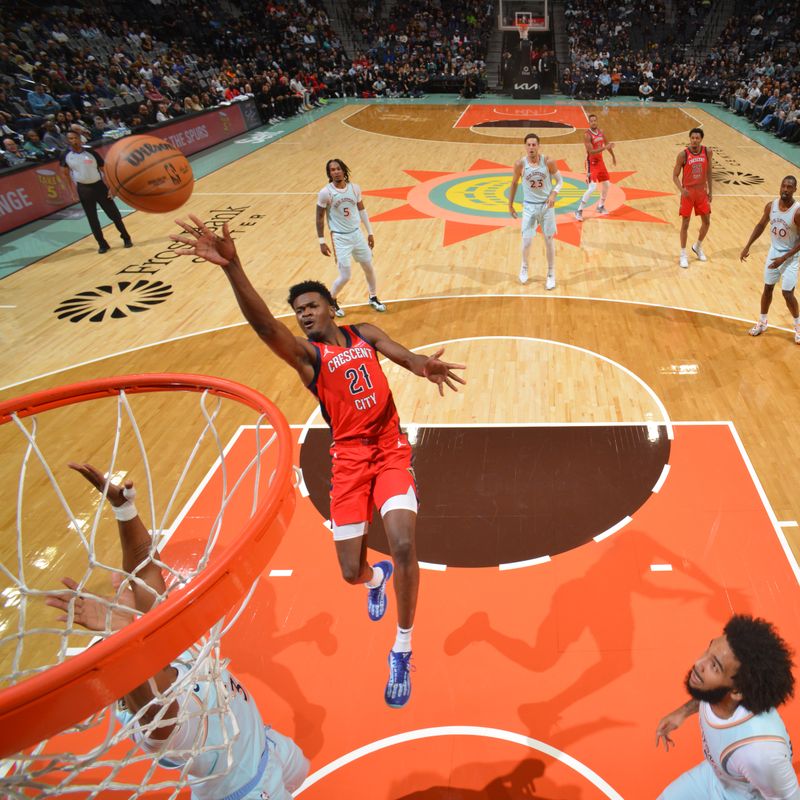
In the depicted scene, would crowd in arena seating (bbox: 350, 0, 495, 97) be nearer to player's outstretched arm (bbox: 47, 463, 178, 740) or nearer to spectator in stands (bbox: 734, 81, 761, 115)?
spectator in stands (bbox: 734, 81, 761, 115)

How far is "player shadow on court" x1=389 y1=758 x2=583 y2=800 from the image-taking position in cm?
307

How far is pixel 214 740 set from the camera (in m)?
2.34

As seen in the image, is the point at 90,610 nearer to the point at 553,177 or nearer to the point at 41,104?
the point at 553,177

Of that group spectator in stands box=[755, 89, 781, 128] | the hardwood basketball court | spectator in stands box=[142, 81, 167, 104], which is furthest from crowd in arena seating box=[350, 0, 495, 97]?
the hardwood basketball court

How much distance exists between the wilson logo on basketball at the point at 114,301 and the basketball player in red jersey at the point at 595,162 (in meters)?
7.19

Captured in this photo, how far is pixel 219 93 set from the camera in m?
20.3

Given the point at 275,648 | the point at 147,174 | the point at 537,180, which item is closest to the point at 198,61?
the point at 537,180

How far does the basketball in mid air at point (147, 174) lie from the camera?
4.15 m

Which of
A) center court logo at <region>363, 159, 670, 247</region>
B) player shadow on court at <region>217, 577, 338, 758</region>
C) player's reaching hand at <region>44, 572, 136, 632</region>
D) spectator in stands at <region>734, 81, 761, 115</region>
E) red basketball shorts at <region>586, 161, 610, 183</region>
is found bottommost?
spectator in stands at <region>734, 81, 761, 115</region>

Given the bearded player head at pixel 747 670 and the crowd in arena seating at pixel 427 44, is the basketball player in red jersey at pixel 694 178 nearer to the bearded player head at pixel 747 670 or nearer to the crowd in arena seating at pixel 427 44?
the bearded player head at pixel 747 670

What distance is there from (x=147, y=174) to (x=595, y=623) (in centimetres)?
427

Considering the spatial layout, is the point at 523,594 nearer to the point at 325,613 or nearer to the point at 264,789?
the point at 325,613

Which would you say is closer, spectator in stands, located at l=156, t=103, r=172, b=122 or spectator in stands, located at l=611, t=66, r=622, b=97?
spectator in stands, located at l=156, t=103, r=172, b=122

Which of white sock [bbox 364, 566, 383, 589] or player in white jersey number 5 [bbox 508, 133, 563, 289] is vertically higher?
player in white jersey number 5 [bbox 508, 133, 563, 289]
